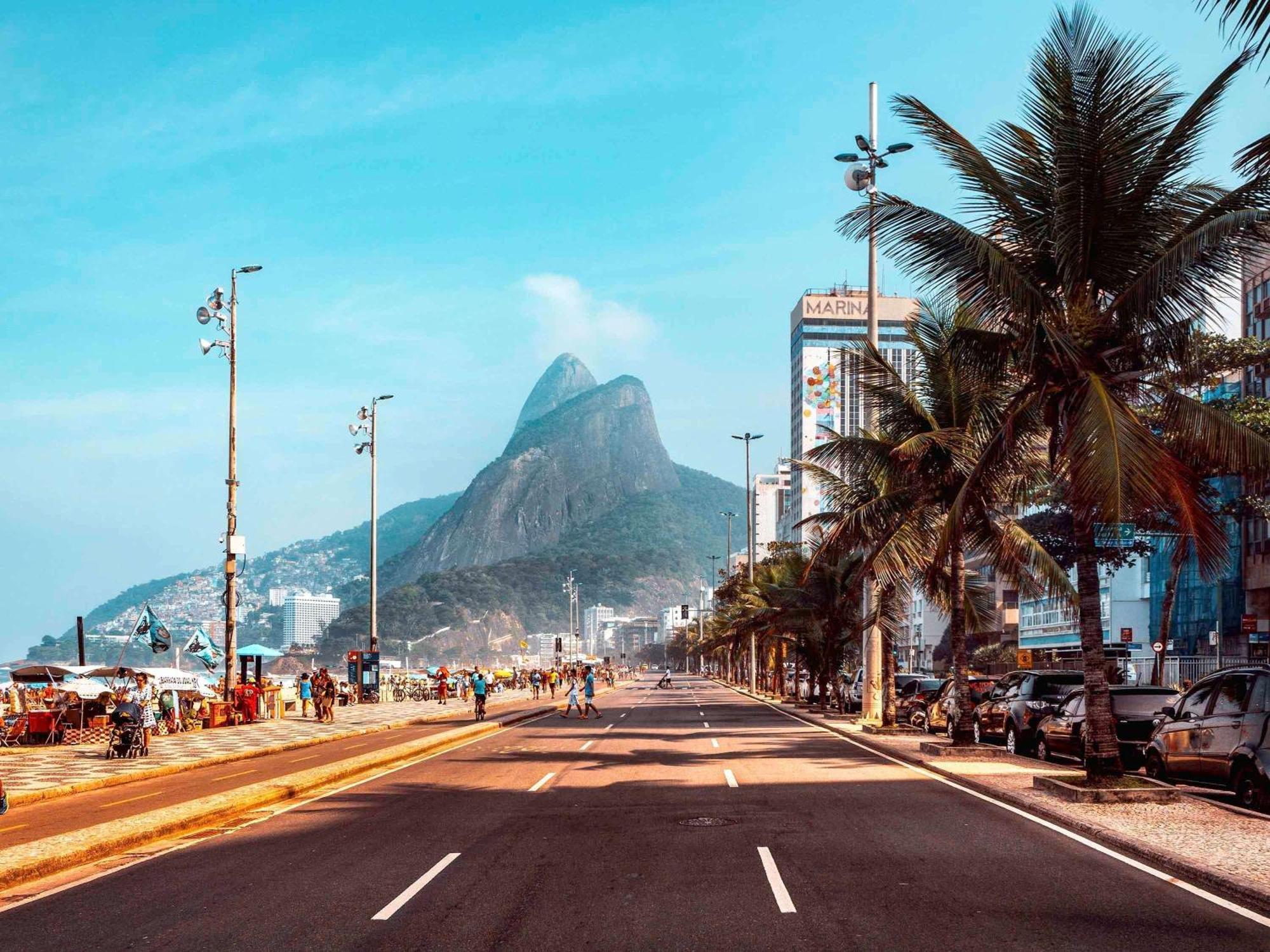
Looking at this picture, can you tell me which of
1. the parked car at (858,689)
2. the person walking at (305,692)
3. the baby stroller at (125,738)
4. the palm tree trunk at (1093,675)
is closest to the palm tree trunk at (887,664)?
the parked car at (858,689)

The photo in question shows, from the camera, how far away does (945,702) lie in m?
30.7

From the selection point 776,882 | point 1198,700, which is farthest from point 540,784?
point 1198,700

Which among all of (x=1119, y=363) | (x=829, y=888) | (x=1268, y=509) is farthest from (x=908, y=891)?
(x=1268, y=509)

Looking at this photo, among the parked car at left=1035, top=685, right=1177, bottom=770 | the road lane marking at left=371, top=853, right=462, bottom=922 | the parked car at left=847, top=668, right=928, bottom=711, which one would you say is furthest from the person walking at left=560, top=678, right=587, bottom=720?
the road lane marking at left=371, top=853, right=462, bottom=922

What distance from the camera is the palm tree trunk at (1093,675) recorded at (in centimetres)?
1615

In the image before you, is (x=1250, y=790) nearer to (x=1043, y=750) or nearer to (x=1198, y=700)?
(x=1198, y=700)

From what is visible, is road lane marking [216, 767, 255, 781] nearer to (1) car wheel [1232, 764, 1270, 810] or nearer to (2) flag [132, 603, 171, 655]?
(1) car wheel [1232, 764, 1270, 810]

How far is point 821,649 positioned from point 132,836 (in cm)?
3584

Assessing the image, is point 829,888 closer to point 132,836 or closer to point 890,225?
point 132,836

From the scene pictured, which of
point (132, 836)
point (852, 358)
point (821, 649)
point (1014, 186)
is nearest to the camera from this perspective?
point (132, 836)

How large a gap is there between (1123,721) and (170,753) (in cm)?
2003

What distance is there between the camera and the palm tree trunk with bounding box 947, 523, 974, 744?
24963mm

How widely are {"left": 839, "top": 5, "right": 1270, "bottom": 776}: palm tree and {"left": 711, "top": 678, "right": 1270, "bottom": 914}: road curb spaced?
154 cm

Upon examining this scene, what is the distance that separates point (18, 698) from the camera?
129 feet
